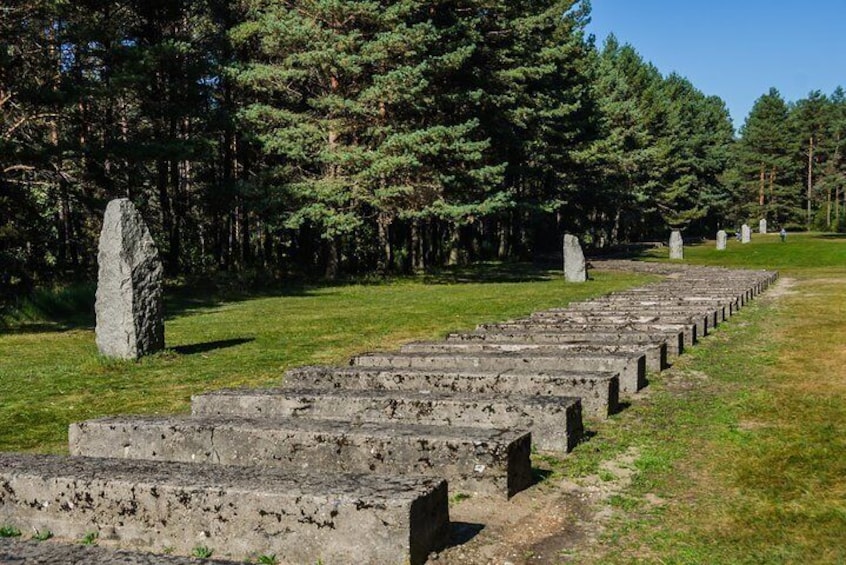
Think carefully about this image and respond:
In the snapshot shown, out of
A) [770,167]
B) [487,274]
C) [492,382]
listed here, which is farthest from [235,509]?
[770,167]

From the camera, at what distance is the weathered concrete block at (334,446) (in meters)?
4.82

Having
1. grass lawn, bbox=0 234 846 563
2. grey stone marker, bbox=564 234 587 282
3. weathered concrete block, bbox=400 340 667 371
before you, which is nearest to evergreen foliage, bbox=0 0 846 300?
grey stone marker, bbox=564 234 587 282

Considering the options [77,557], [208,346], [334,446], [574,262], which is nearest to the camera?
[77,557]

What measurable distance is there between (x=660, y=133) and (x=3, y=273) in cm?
6418

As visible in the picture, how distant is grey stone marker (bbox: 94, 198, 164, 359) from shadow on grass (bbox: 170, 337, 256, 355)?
99cm

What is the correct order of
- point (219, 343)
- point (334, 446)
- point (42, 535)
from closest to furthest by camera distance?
point (42, 535) < point (334, 446) < point (219, 343)

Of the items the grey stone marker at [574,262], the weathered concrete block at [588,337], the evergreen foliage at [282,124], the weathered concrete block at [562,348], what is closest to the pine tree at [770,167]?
the evergreen foliage at [282,124]

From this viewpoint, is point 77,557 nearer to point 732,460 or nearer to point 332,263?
point 732,460

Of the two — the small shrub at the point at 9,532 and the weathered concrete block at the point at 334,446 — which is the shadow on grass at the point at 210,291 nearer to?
the weathered concrete block at the point at 334,446

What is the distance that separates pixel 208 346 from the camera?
514 inches

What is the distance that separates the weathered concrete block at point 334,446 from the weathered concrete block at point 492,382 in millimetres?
1668

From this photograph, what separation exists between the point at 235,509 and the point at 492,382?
12.2 feet

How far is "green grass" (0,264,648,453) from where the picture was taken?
8391 millimetres

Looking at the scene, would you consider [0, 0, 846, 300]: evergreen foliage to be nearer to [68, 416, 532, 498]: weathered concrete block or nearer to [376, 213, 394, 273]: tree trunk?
[376, 213, 394, 273]: tree trunk
